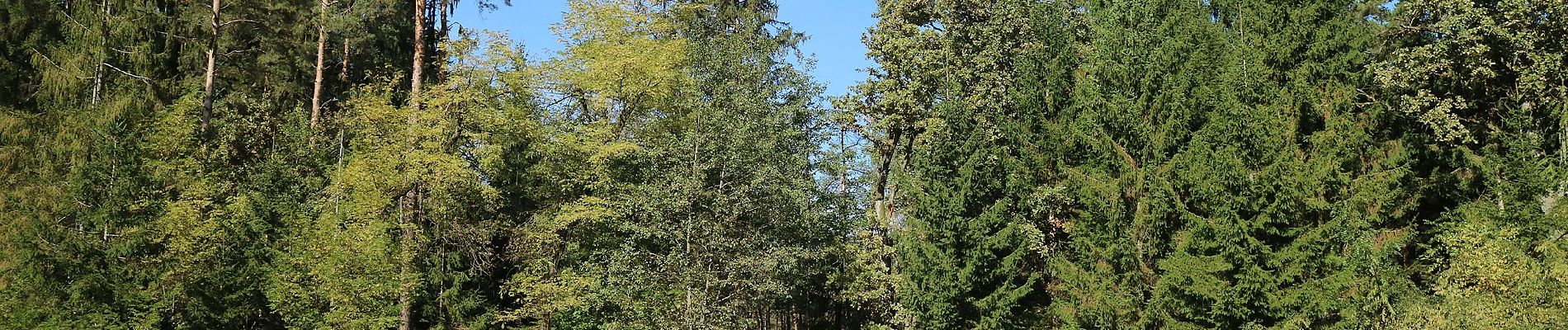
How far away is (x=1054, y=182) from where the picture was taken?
26953mm

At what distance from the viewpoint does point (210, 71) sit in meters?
27.1

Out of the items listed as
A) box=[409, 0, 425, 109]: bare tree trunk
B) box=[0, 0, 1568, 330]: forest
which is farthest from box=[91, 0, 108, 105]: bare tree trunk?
box=[409, 0, 425, 109]: bare tree trunk

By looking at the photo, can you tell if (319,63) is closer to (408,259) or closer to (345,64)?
(345,64)

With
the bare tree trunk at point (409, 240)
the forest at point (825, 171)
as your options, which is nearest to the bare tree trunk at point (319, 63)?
the forest at point (825, 171)

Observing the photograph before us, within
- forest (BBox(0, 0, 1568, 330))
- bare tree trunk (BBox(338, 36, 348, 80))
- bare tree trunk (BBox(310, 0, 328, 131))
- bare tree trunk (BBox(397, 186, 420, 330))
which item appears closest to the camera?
forest (BBox(0, 0, 1568, 330))

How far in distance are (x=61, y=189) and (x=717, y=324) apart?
12986 millimetres

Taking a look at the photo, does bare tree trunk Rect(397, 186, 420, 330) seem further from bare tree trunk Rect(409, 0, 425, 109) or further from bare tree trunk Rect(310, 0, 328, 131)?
bare tree trunk Rect(310, 0, 328, 131)

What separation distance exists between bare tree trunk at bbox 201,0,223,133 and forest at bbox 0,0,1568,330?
0.15 metres

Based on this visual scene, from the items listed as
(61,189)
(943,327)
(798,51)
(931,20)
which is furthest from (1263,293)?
(61,189)

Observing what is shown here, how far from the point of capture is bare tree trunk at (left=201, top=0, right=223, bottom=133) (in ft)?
87.1

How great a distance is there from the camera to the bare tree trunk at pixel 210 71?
26547 millimetres

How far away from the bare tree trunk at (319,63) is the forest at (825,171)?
267cm

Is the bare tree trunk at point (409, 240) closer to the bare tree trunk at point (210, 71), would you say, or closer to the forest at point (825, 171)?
the forest at point (825, 171)

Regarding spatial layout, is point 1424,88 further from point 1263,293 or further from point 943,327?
point 943,327
